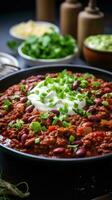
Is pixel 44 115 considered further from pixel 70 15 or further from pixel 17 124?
pixel 70 15

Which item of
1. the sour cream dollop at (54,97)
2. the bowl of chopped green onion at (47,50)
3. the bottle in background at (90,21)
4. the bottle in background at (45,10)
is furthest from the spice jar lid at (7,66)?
the bottle in background at (45,10)

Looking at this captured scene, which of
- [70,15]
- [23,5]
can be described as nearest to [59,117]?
[70,15]

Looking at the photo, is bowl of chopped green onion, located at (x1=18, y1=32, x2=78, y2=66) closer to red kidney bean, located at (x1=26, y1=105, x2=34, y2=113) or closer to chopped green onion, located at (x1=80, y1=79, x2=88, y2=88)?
chopped green onion, located at (x1=80, y1=79, x2=88, y2=88)

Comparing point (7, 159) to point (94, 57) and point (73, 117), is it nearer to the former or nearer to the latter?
point (73, 117)

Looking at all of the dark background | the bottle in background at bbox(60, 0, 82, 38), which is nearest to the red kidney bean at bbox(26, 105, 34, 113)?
the bottle in background at bbox(60, 0, 82, 38)

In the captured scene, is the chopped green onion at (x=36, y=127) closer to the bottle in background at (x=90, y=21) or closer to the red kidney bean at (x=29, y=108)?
the red kidney bean at (x=29, y=108)

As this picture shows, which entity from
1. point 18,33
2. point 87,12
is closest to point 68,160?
point 87,12
